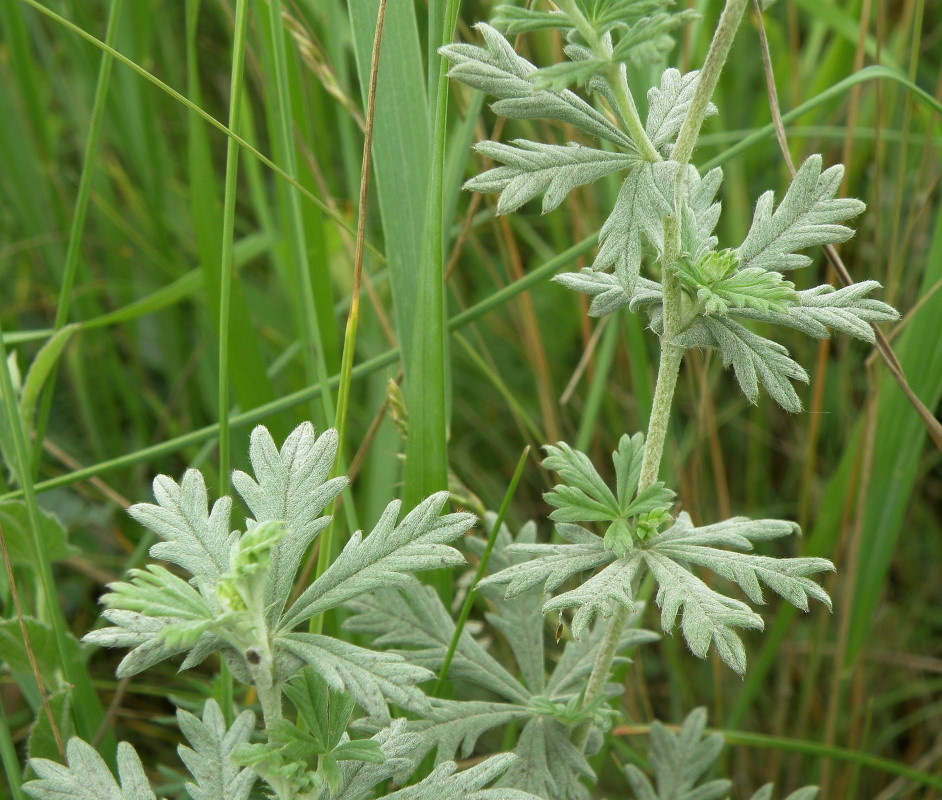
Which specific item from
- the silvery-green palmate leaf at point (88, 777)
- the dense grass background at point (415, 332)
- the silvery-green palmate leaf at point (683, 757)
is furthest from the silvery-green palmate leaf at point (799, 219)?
the silvery-green palmate leaf at point (88, 777)

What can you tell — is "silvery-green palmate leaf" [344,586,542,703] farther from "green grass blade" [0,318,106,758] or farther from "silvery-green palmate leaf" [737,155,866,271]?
"silvery-green palmate leaf" [737,155,866,271]

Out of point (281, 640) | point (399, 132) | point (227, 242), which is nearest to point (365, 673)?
point (281, 640)

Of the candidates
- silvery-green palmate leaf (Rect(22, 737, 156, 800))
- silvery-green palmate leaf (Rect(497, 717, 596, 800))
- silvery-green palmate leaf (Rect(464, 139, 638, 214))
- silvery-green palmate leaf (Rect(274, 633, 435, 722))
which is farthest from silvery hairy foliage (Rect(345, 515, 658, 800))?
silvery-green palmate leaf (Rect(464, 139, 638, 214))

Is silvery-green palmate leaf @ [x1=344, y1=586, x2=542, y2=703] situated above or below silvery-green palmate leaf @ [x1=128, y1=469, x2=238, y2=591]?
below

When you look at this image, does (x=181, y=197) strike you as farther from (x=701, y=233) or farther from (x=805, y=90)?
(x=701, y=233)

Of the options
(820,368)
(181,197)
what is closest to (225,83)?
(181,197)

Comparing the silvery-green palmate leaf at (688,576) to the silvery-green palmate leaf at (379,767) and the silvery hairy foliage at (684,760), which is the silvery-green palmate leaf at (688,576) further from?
the silvery hairy foliage at (684,760)
